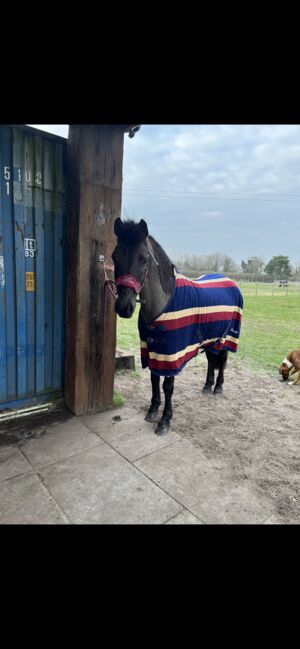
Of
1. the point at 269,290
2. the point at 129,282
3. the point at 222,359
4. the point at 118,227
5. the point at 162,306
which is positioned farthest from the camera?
the point at 269,290

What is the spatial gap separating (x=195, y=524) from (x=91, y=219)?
107 inches

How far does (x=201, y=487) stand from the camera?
2283 mm

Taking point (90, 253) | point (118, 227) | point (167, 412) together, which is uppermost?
point (118, 227)

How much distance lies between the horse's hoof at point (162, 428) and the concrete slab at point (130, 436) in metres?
0.04

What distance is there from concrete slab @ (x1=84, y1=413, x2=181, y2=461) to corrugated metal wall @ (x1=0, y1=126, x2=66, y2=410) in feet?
2.46

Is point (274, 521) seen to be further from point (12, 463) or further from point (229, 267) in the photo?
point (229, 267)

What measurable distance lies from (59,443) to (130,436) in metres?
0.66

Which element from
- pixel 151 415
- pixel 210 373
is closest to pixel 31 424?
pixel 151 415

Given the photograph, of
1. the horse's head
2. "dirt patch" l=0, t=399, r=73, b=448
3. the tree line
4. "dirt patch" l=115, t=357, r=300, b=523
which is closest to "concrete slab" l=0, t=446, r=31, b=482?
"dirt patch" l=0, t=399, r=73, b=448

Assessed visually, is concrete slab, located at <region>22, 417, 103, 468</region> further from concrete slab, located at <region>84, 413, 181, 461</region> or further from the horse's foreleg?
the horse's foreleg

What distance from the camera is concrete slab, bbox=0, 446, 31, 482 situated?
2314mm

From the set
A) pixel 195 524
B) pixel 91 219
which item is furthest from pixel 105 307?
pixel 195 524
